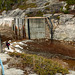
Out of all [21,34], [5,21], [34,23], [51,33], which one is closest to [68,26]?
[51,33]

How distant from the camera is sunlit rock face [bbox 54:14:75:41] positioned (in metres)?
28.4

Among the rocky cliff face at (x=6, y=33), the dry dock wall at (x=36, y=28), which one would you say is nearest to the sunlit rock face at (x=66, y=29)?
the dry dock wall at (x=36, y=28)

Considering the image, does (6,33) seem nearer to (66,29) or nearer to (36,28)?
(36,28)

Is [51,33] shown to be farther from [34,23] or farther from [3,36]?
[3,36]

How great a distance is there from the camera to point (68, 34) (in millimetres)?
28688

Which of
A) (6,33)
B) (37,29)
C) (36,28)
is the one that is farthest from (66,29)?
(6,33)

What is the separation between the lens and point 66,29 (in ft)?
95.1

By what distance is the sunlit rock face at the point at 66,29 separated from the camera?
93.1ft

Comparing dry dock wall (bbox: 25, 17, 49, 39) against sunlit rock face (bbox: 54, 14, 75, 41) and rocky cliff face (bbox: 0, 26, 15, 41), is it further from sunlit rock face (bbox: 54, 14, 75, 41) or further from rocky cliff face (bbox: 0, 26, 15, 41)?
rocky cliff face (bbox: 0, 26, 15, 41)

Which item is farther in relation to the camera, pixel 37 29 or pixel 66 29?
pixel 37 29

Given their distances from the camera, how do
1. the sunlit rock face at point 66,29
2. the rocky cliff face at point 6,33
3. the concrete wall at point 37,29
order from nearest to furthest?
the sunlit rock face at point 66,29
the rocky cliff face at point 6,33
the concrete wall at point 37,29

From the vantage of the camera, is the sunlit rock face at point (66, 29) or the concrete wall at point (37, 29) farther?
the concrete wall at point (37, 29)

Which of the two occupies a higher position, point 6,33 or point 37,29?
point 37,29

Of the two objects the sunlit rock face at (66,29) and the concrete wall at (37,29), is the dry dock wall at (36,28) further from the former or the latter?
the sunlit rock face at (66,29)
